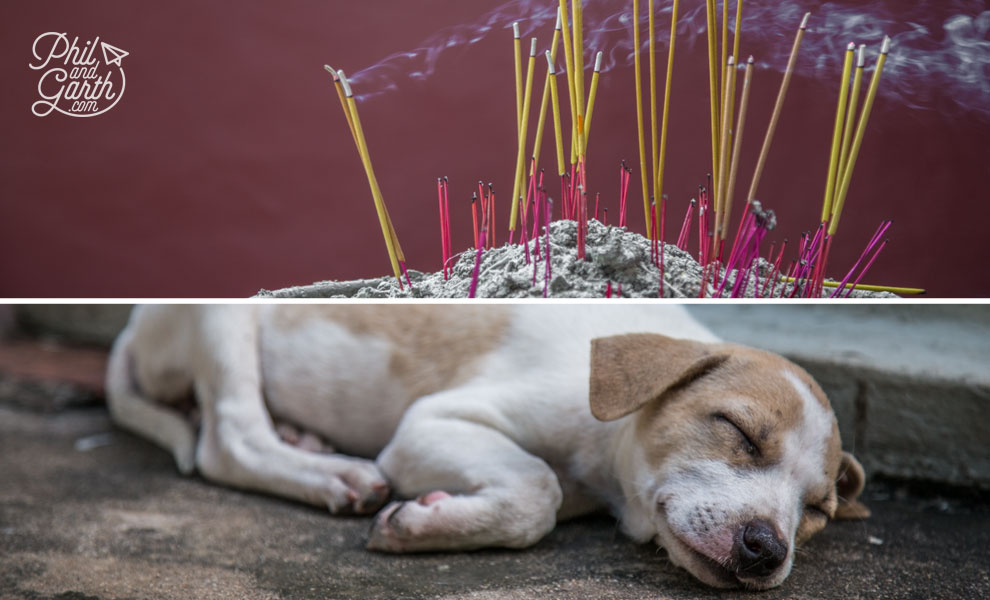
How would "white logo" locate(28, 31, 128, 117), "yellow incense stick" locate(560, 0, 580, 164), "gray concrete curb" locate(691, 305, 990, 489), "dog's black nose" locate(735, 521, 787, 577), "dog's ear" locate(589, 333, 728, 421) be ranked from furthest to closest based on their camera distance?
"gray concrete curb" locate(691, 305, 990, 489) < "white logo" locate(28, 31, 128, 117) < "yellow incense stick" locate(560, 0, 580, 164) < "dog's ear" locate(589, 333, 728, 421) < "dog's black nose" locate(735, 521, 787, 577)

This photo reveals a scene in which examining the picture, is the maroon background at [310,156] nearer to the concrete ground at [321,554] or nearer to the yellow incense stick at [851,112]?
the yellow incense stick at [851,112]

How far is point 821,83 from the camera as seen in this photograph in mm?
1424

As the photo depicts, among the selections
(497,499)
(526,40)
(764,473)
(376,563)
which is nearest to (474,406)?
(497,499)

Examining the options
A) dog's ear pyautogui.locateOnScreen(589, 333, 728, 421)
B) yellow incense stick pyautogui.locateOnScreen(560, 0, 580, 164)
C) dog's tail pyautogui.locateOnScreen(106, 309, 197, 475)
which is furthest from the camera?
dog's tail pyautogui.locateOnScreen(106, 309, 197, 475)

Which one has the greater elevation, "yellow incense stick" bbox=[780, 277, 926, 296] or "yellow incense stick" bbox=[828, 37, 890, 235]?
"yellow incense stick" bbox=[828, 37, 890, 235]

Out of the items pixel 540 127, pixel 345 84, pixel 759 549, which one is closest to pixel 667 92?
pixel 540 127

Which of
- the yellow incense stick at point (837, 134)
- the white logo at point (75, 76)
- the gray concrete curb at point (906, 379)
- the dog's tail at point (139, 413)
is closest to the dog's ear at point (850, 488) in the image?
the gray concrete curb at point (906, 379)

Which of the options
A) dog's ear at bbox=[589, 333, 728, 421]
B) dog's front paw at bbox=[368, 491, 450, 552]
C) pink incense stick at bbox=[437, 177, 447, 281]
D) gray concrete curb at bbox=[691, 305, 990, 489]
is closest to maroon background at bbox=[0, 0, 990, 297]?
pink incense stick at bbox=[437, 177, 447, 281]

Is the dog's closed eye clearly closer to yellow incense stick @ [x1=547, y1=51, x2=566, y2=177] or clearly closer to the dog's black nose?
the dog's black nose

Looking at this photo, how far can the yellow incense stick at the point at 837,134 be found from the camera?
1.42 meters

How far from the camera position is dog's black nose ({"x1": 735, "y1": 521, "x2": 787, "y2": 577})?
1214 millimetres

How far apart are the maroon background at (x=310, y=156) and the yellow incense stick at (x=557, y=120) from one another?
21 mm

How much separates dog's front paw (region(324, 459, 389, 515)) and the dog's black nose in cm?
68

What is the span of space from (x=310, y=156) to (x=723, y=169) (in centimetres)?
72
